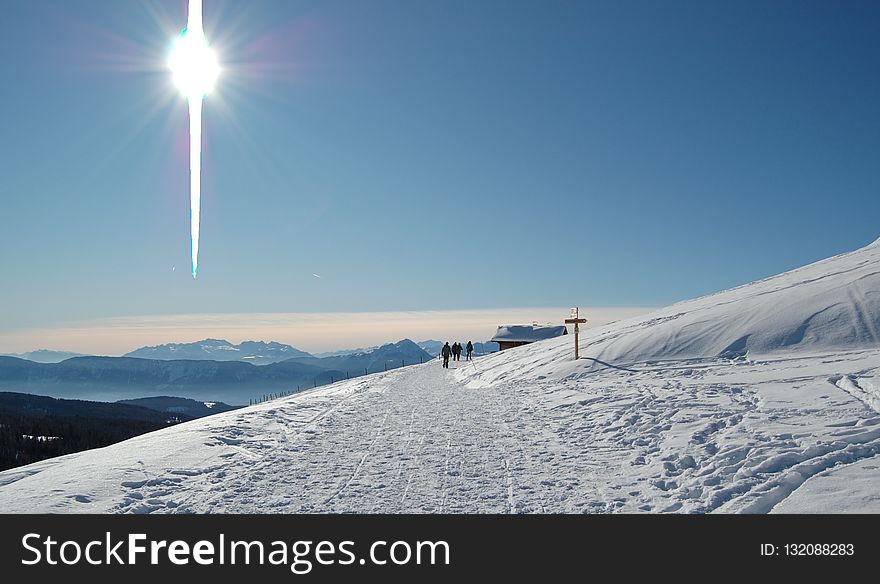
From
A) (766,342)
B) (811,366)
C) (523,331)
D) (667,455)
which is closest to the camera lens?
(667,455)

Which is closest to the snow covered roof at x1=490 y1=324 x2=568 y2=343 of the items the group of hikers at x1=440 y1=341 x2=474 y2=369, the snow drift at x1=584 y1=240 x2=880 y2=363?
the group of hikers at x1=440 y1=341 x2=474 y2=369

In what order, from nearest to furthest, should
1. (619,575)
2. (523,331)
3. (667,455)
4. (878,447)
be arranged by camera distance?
1. (619,575)
2. (878,447)
3. (667,455)
4. (523,331)

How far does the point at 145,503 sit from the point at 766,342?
58.6 feet

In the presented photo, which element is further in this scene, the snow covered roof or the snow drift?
the snow covered roof

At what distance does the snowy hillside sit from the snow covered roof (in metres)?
65.3

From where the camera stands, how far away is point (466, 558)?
17.5ft

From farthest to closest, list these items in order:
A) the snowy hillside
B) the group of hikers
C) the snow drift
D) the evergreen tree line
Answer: the evergreen tree line < the group of hikers < the snow drift < the snowy hillside

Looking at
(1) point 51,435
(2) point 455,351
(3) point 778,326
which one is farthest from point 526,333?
(1) point 51,435

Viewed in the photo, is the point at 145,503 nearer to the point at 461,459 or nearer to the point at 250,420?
the point at 461,459

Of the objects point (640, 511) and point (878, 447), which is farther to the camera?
point (878, 447)

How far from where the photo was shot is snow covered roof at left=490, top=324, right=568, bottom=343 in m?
82.4

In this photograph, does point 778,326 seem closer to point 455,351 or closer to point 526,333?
point 455,351

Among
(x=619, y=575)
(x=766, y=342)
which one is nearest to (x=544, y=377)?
(x=766, y=342)

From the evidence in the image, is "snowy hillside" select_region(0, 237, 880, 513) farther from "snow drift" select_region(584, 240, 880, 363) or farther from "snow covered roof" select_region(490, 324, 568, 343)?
"snow covered roof" select_region(490, 324, 568, 343)
